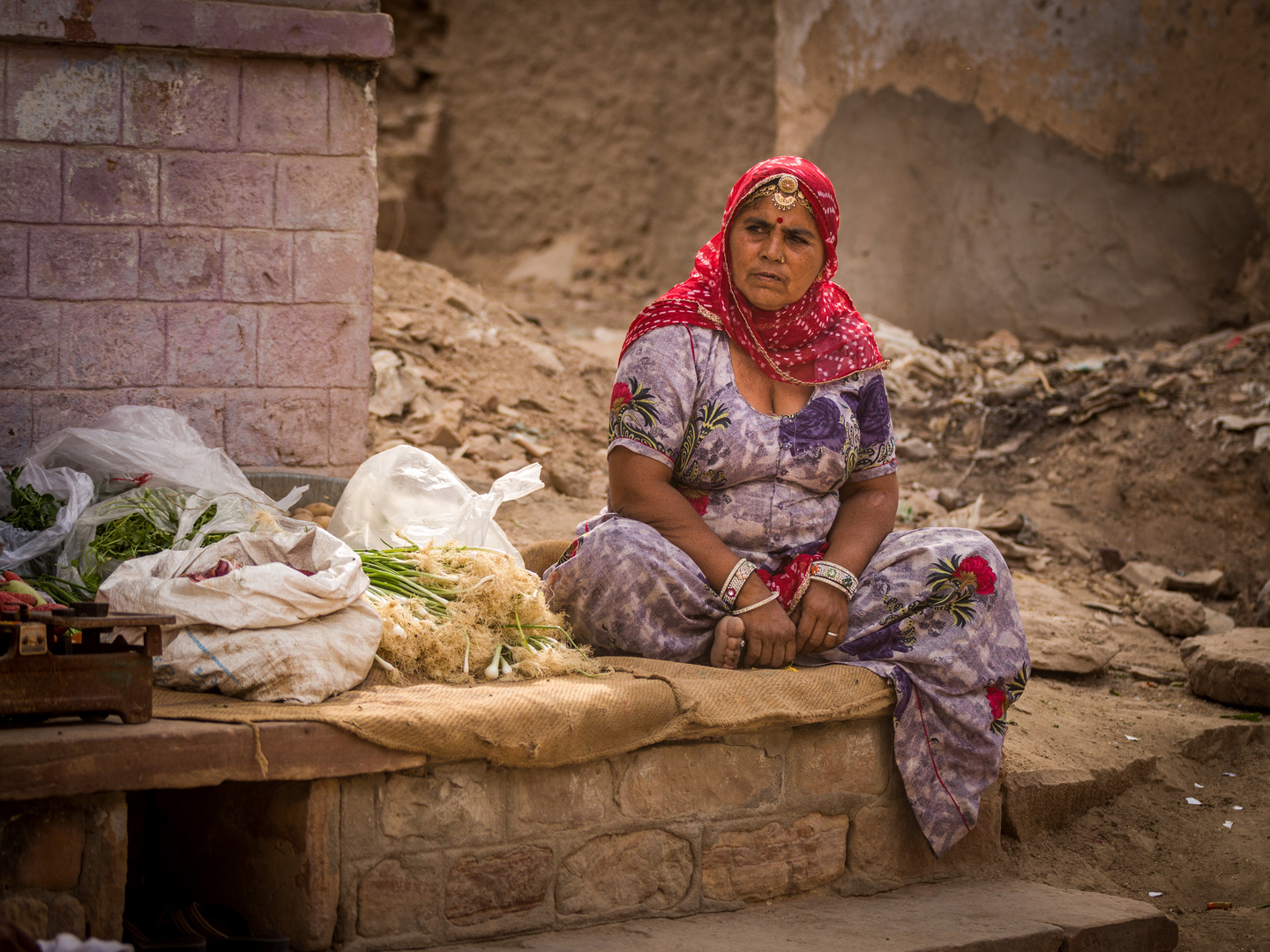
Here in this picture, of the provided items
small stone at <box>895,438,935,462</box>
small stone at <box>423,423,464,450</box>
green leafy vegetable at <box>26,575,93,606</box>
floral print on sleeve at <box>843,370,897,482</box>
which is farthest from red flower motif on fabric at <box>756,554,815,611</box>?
small stone at <box>895,438,935,462</box>

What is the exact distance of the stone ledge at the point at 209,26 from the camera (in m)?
3.55

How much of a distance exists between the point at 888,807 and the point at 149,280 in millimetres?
2851

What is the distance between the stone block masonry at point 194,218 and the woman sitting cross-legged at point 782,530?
5.04ft

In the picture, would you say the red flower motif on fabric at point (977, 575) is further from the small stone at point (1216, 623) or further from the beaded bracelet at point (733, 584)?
the small stone at point (1216, 623)

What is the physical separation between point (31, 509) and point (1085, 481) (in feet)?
16.9

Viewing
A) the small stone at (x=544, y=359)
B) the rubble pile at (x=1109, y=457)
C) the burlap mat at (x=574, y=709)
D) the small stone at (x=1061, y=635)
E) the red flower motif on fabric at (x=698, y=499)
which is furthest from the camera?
the small stone at (x=544, y=359)

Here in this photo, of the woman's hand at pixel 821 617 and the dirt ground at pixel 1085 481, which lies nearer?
the woman's hand at pixel 821 617

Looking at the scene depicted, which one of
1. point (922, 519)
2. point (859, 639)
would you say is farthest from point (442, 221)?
point (859, 639)

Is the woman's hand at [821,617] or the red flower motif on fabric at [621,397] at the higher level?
the red flower motif on fabric at [621,397]

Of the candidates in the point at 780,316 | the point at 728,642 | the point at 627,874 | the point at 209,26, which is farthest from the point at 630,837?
the point at 209,26

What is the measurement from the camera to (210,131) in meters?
3.80

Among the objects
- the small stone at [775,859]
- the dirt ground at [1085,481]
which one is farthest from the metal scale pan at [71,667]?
the dirt ground at [1085,481]

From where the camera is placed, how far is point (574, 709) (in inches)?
93.7

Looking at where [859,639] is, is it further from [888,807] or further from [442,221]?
[442,221]
